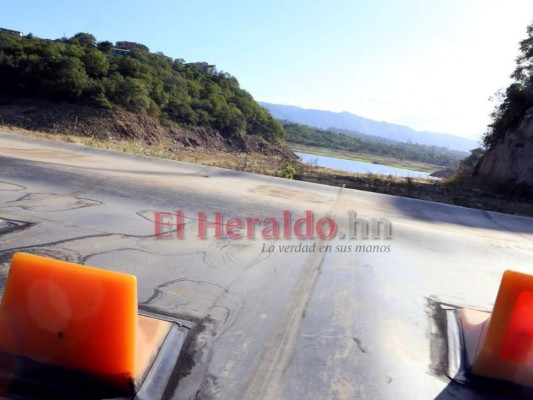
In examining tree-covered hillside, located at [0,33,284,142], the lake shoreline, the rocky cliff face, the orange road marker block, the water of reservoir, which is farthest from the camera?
the lake shoreline

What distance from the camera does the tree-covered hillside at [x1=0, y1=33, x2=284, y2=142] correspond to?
29062 millimetres

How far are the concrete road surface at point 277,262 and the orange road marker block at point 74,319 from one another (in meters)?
0.31

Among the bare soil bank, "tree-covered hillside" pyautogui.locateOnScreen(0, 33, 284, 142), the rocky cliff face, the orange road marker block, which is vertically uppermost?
"tree-covered hillside" pyautogui.locateOnScreen(0, 33, 284, 142)

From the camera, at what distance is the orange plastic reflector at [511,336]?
82.2 inches

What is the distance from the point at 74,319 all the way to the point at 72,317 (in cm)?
1

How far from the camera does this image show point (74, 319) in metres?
1.97

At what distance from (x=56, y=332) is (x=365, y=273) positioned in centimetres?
233

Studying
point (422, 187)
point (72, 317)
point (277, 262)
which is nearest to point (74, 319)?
point (72, 317)

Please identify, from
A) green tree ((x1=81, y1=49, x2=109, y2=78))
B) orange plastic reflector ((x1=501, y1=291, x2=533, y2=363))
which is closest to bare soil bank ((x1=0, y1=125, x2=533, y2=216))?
orange plastic reflector ((x1=501, y1=291, x2=533, y2=363))

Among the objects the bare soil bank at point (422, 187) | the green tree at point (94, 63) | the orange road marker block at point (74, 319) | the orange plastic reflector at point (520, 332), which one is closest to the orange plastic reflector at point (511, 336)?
the orange plastic reflector at point (520, 332)

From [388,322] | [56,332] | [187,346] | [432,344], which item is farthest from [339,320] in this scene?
[56,332]

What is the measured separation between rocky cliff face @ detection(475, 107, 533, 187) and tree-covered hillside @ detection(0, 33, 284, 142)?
22.6m

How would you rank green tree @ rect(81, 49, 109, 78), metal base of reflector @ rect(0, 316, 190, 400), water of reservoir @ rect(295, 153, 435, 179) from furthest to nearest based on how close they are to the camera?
1. green tree @ rect(81, 49, 109, 78)
2. water of reservoir @ rect(295, 153, 435, 179)
3. metal base of reflector @ rect(0, 316, 190, 400)

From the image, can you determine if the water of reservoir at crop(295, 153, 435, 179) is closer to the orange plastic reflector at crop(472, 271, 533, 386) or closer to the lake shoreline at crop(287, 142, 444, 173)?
the lake shoreline at crop(287, 142, 444, 173)
